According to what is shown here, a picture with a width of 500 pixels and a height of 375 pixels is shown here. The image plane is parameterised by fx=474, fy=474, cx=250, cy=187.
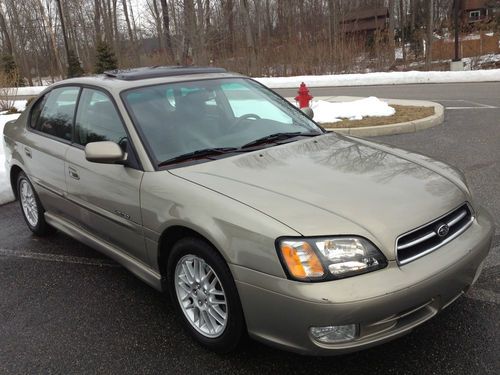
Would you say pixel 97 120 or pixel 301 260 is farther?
pixel 97 120

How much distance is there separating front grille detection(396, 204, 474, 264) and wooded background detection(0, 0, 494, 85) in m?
23.2

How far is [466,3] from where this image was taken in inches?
2012

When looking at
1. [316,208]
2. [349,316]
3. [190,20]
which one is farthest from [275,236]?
[190,20]

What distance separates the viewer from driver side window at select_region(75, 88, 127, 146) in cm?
339

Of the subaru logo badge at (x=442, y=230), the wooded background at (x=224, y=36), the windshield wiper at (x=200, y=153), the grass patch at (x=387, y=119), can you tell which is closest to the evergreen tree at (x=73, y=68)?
the wooded background at (x=224, y=36)

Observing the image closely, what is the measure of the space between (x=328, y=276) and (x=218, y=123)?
164cm

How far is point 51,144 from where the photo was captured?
13.4 feet

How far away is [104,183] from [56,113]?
4.36ft

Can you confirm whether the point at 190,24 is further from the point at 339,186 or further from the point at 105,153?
the point at 339,186

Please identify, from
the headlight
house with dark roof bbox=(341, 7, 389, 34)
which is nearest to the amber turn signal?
the headlight

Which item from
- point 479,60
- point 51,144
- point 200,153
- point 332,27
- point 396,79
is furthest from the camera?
point 332,27

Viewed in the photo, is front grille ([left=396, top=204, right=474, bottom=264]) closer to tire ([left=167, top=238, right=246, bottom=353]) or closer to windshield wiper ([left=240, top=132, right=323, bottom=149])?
tire ([left=167, top=238, right=246, bottom=353])

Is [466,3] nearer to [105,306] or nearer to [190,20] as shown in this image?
[190,20]

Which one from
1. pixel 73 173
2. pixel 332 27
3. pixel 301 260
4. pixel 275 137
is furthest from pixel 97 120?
pixel 332 27
